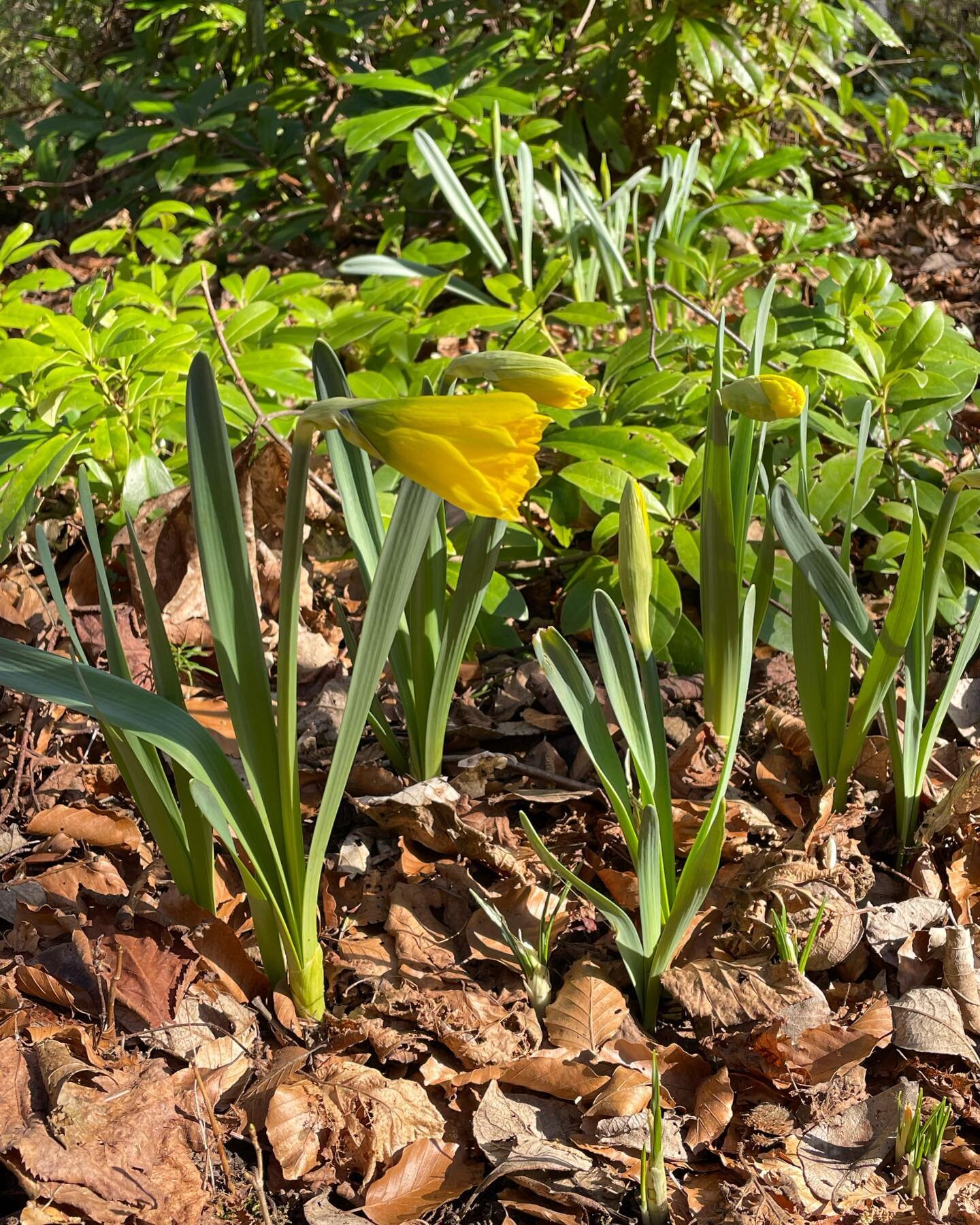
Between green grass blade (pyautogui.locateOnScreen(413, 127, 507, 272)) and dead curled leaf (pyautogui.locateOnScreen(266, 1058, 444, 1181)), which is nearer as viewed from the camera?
dead curled leaf (pyautogui.locateOnScreen(266, 1058, 444, 1181))

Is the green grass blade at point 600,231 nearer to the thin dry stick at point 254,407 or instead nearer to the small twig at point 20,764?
the thin dry stick at point 254,407

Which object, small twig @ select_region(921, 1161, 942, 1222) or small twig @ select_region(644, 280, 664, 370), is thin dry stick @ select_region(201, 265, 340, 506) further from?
small twig @ select_region(921, 1161, 942, 1222)

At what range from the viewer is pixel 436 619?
1482 millimetres

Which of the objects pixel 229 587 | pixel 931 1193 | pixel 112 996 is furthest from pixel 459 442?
pixel 931 1193

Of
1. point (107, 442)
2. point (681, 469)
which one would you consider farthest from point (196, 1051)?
point (681, 469)

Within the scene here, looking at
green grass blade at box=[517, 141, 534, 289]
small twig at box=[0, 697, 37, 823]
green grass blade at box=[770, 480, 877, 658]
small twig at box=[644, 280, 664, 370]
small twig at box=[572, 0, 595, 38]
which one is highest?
small twig at box=[572, 0, 595, 38]

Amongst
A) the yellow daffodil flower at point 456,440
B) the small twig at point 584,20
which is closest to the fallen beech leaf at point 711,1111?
the yellow daffodil flower at point 456,440

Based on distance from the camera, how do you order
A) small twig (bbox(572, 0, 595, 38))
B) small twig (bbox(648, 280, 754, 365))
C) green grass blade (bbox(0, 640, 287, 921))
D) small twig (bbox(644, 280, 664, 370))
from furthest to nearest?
small twig (bbox(572, 0, 595, 38)), small twig (bbox(644, 280, 664, 370)), small twig (bbox(648, 280, 754, 365)), green grass blade (bbox(0, 640, 287, 921))

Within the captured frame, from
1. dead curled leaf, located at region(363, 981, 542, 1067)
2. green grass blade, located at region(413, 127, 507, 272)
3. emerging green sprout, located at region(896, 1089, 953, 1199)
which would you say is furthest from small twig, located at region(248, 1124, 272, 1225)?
green grass blade, located at region(413, 127, 507, 272)

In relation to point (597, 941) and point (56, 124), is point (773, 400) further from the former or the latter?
point (56, 124)

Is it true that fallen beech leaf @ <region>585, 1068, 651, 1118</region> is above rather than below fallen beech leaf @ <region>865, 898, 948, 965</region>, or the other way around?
above

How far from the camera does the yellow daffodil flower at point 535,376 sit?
3.37ft

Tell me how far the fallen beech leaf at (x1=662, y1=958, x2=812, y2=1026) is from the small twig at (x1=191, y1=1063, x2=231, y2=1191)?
0.54 metres

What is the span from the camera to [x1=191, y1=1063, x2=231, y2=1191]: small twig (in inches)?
43.0
